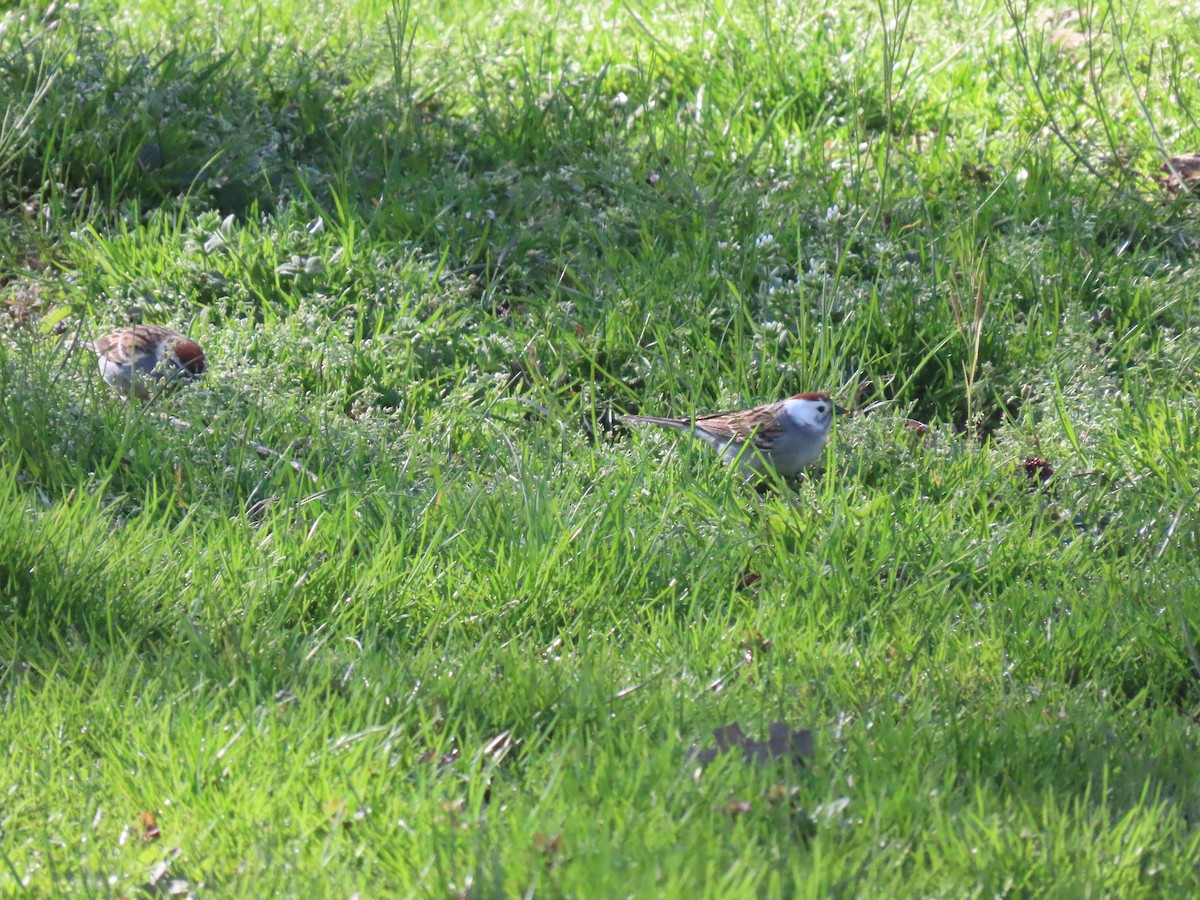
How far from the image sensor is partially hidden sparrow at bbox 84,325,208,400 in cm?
509

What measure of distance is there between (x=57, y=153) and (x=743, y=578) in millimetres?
4420

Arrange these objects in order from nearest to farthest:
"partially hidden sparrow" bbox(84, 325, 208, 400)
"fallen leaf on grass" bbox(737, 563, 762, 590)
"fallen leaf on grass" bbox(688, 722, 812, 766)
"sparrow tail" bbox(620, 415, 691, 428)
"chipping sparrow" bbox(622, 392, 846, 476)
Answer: "fallen leaf on grass" bbox(688, 722, 812, 766) → "fallen leaf on grass" bbox(737, 563, 762, 590) → "chipping sparrow" bbox(622, 392, 846, 476) → "sparrow tail" bbox(620, 415, 691, 428) → "partially hidden sparrow" bbox(84, 325, 208, 400)

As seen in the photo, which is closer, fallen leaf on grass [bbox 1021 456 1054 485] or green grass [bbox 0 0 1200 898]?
green grass [bbox 0 0 1200 898]

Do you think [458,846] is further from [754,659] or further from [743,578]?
[743,578]

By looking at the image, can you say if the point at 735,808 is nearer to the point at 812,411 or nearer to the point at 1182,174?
the point at 812,411

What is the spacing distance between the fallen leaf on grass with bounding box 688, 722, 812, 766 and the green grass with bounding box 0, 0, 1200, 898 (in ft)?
0.15

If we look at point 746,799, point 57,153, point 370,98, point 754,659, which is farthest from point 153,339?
point 746,799

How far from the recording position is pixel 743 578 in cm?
406

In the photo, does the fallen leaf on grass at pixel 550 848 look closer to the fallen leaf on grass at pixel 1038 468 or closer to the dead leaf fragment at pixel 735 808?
the dead leaf fragment at pixel 735 808

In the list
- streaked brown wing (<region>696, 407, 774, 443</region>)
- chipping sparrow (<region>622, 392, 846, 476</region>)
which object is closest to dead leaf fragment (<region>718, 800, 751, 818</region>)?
chipping sparrow (<region>622, 392, 846, 476</region>)

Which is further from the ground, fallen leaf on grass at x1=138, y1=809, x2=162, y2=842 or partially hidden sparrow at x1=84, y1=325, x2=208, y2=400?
partially hidden sparrow at x1=84, y1=325, x2=208, y2=400

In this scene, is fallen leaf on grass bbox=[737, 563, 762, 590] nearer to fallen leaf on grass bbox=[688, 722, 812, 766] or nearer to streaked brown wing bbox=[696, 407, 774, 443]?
streaked brown wing bbox=[696, 407, 774, 443]

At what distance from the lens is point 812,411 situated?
4.80 m

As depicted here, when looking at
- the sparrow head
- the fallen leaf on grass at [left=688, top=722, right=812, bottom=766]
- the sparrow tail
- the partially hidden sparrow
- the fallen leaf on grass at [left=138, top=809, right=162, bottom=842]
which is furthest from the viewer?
the partially hidden sparrow
